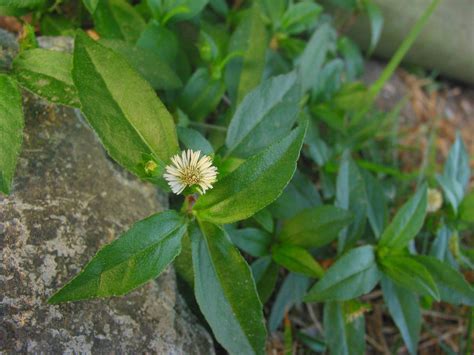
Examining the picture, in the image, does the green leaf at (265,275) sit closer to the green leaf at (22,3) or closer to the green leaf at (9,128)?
the green leaf at (9,128)

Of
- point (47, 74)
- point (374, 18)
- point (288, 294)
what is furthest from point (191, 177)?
point (374, 18)

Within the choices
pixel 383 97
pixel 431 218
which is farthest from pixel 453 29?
pixel 431 218

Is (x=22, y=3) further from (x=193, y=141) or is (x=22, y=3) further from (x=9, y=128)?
(x=193, y=141)

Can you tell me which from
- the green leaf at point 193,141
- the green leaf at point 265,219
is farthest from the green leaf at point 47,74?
the green leaf at point 265,219

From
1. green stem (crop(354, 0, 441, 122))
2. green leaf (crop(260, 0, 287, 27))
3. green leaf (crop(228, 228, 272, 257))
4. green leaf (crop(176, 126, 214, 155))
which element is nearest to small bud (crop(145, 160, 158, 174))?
green leaf (crop(176, 126, 214, 155))

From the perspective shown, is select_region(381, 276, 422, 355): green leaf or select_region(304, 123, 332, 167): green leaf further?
select_region(304, 123, 332, 167): green leaf

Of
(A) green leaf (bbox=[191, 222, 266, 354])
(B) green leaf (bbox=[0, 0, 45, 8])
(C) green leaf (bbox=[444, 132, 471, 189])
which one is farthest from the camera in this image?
(C) green leaf (bbox=[444, 132, 471, 189])

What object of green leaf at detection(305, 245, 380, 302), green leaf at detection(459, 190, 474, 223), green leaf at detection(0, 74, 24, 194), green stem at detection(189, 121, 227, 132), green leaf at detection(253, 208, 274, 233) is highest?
green leaf at detection(0, 74, 24, 194)

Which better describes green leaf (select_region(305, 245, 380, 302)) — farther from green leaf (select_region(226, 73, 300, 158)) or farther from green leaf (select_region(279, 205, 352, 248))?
green leaf (select_region(226, 73, 300, 158))
